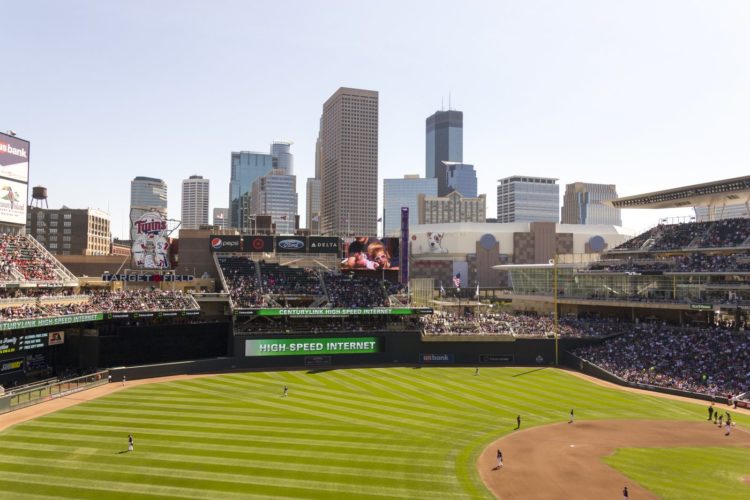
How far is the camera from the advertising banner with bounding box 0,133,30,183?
55406mm

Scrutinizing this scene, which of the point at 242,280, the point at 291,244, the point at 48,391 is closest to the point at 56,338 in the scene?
the point at 48,391

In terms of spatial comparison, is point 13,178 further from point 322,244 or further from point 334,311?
point 334,311

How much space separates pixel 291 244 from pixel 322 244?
12.9 feet

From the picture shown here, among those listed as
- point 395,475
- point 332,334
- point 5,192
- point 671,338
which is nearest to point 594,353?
point 671,338

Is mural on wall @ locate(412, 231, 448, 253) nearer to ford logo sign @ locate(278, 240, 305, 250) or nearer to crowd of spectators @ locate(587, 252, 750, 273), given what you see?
crowd of spectators @ locate(587, 252, 750, 273)

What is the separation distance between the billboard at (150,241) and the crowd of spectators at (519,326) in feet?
102

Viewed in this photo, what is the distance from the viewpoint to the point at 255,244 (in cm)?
7181

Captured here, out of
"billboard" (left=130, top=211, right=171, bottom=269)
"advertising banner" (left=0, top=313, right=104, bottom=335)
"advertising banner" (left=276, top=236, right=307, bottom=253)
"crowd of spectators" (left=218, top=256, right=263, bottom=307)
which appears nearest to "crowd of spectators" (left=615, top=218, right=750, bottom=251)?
"advertising banner" (left=276, top=236, right=307, bottom=253)

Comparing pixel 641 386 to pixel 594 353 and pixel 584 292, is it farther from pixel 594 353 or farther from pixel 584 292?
pixel 584 292

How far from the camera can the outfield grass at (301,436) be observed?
27438mm

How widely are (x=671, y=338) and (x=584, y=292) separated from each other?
1618 cm

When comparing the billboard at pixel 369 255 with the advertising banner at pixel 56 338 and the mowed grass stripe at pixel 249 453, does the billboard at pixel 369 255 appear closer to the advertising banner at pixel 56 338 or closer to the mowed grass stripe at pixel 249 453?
the advertising banner at pixel 56 338

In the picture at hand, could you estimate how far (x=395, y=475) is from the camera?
94.8 feet

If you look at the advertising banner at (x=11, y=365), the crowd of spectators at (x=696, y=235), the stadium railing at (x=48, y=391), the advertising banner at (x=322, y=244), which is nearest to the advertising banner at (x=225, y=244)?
the advertising banner at (x=322, y=244)
